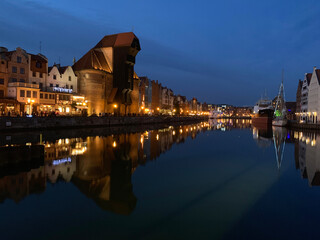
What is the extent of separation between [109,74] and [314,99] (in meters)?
61.3

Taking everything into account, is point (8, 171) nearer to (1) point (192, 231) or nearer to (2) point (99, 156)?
(2) point (99, 156)

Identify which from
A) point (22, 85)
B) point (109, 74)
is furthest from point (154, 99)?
point (22, 85)

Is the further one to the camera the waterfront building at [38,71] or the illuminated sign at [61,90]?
the illuminated sign at [61,90]

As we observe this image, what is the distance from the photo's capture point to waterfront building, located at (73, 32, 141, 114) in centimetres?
6656

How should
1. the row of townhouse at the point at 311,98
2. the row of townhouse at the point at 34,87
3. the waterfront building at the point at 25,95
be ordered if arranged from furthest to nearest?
the row of townhouse at the point at 311,98, the row of townhouse at the point at 34,87, the waterfront building at the point at 25,95

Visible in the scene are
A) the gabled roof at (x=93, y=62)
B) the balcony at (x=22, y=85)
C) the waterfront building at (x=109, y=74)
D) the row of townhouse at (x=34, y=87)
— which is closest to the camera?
the row of townhouse at (x=34, y=87)

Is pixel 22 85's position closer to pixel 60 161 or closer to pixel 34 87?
pixel 34 87

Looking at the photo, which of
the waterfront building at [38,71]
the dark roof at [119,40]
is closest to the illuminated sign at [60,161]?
the waterfront building at [38,71]

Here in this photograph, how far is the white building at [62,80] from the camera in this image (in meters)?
59.4

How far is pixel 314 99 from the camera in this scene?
70.8m

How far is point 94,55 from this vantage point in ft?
229

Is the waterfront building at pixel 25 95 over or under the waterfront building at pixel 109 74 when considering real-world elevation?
under

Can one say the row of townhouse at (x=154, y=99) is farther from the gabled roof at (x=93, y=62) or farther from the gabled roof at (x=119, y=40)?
the gabled roof at (x=93, y=62)

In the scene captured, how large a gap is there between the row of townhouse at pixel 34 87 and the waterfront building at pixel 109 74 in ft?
10.6
